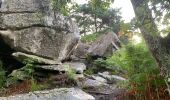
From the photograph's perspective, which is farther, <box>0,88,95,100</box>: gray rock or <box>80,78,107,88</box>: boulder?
<box>80,78,107,88</box>: boulder

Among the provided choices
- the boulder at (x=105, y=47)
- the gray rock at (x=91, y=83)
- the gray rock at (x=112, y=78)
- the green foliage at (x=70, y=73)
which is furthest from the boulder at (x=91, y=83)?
the boulder at (x=105, y=47)

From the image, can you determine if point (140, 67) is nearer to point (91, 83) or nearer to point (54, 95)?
point (54, 95)

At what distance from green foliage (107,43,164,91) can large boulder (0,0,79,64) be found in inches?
156

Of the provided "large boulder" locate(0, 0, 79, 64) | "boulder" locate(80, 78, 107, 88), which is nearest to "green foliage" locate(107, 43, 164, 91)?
"boulder" locate(80, 78, 107, 88)

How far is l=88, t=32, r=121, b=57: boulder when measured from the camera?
17.2 m

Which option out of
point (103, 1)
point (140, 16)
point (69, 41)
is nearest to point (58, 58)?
point (69, 41)

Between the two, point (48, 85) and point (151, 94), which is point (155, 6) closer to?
point (151, 94)

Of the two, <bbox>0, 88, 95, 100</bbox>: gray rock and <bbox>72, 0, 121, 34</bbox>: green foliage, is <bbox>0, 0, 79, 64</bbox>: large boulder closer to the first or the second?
<bbox>0, 88, 95, 100</bbox>: gray rock

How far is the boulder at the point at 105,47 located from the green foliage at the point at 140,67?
6409 millimetres

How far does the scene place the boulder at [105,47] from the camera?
17.2 m

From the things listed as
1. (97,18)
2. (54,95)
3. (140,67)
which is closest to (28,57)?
(54,95)

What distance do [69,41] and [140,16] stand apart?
7588 millimetres

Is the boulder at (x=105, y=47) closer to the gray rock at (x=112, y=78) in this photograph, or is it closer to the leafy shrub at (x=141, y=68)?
the gray rock at (x=112, y=78)

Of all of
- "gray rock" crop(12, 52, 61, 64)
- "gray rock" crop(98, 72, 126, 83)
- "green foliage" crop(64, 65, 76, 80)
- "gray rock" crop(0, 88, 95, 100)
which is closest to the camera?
"gray rock" crop(0, 88, 95, 100)
